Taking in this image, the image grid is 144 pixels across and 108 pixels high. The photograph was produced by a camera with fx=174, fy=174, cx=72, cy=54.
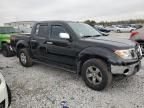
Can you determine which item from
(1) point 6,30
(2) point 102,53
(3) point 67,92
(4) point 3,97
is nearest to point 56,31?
(2) point 102,53

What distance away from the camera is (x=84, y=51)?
4395 mm

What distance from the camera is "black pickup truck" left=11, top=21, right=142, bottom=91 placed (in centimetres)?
404

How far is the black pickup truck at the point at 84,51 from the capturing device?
13.3ft

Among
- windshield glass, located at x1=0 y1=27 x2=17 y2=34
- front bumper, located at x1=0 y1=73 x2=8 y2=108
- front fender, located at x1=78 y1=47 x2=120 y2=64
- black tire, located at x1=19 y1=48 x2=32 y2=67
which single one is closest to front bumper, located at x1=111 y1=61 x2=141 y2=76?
front fender, located at x1=78 y1=47 x2=120 y2=64

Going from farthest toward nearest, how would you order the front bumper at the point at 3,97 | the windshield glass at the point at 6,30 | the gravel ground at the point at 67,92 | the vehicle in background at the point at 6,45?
1. the windshield glass at the point at 6,30
2. the vehicle in background at the point at 6,45
3. the gravel ground at the point at 67,92
4. the front bumper at the point at 3,97

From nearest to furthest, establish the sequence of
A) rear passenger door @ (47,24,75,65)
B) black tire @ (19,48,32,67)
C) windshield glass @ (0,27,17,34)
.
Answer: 1. rear passenger door @ (47,24,75,65)
2. black tire @ (19,48,32,67)
3. windshield glass @ (0,27,17,34)

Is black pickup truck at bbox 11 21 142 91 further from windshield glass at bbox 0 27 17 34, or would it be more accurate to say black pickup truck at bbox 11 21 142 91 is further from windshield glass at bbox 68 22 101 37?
windshield glass at bbox 0 27 17 34

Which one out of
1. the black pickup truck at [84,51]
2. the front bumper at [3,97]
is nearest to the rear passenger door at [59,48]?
the black pickup truck at [84,51]

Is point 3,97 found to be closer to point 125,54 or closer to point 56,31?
point 125,54

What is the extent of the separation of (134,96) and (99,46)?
1410 millimetres

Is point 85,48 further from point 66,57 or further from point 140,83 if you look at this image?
point 140,83

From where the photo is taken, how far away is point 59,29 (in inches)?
206

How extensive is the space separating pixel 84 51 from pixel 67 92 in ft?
3.63

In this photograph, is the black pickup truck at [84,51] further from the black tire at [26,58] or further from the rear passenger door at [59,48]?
the black tire at [26,58]
